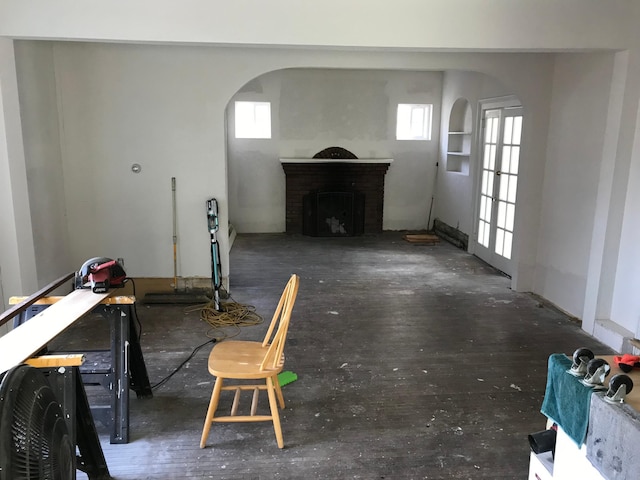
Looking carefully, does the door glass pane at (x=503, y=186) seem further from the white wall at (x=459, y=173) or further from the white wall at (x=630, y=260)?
the white wall at (x=630, y=260)

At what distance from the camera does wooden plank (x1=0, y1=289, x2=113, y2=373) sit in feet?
6.72

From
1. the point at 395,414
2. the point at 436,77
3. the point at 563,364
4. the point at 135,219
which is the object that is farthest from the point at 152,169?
the point at 436,77

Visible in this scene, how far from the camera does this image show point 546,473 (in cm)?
205

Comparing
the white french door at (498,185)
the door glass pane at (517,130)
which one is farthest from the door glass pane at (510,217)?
the door glass pane at (517,130)

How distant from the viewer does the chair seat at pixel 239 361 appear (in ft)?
8.58

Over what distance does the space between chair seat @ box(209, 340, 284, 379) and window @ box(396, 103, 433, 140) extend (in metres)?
6.35

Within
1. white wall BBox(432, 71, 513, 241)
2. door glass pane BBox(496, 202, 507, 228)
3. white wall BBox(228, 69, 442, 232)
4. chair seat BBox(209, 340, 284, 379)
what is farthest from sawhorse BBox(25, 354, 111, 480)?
white wall BBox(228, 69, 442, 232)

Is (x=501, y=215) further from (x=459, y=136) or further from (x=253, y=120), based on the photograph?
(x=253, y=120)

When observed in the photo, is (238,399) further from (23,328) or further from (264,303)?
(264,303)

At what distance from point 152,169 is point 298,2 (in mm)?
2200

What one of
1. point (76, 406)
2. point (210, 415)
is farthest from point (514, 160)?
point (76, 406)

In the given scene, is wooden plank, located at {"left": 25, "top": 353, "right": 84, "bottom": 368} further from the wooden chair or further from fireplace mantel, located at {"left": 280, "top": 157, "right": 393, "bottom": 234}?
fireplace mantel, located at {"left": 280, "top": 157, "right": 393, "bottom": 234}

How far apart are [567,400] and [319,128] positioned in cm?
698

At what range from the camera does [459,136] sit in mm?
7961
